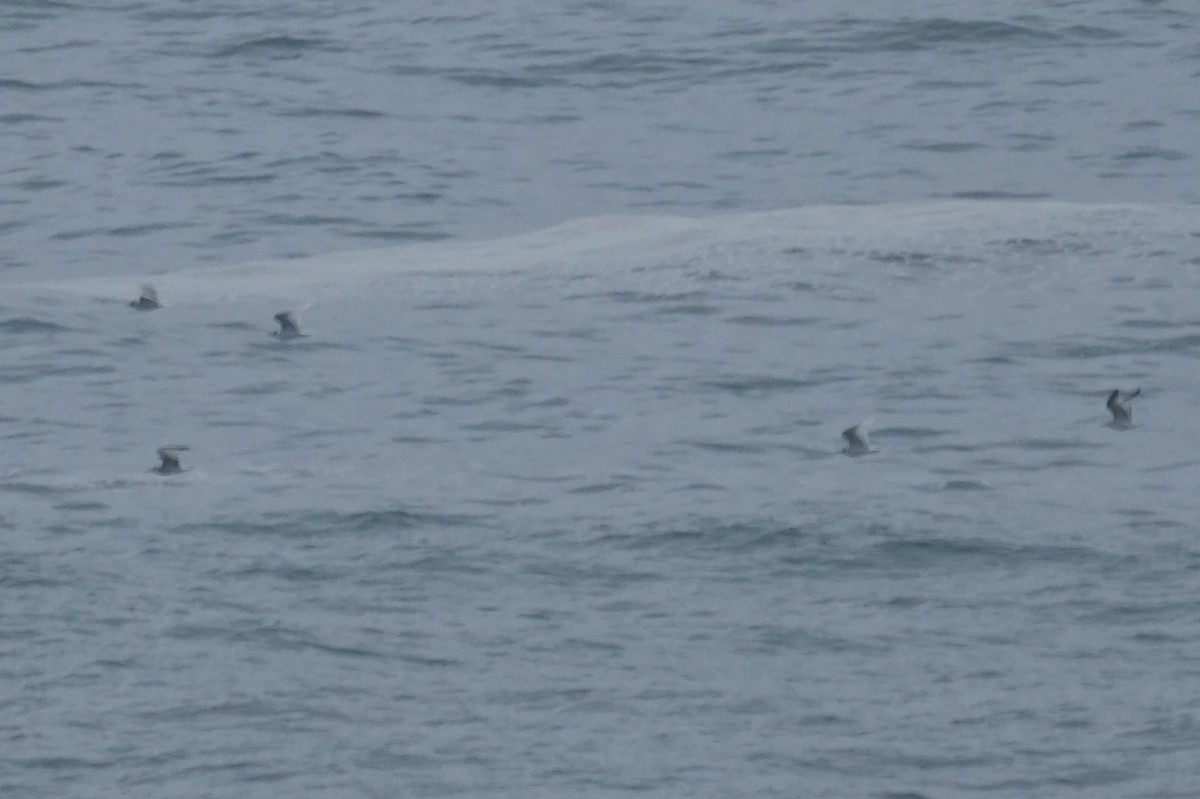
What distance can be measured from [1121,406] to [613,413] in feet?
11.0

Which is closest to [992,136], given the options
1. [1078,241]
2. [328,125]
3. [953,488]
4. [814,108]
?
[814,108]

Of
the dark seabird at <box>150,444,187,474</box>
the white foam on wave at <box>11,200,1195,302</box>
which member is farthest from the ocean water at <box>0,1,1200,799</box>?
the dark seabird at <box>150,444,187,474</box>

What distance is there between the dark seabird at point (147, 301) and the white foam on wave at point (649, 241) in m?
0.60

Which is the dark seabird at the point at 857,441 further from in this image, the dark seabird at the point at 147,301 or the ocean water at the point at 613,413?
the dark seabird at the point at 147,301

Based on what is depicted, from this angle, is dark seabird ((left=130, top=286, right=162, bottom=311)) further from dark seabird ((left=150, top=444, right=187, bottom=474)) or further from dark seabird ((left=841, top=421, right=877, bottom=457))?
dark seabird ((left=841, top=421, right=877, bottom=457))

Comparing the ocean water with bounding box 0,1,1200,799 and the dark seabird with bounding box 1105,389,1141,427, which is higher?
the dark seabird with bounding box 1105,389,1141,427

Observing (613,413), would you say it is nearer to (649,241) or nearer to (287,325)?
(287,325)

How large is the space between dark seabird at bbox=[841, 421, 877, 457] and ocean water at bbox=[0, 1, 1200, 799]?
147 mm

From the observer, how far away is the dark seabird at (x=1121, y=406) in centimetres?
1738

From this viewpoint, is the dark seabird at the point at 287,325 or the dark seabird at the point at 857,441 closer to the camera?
the dark seabird at the point at 857,441

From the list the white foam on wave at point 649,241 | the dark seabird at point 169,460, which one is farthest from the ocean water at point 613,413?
the dark seabird at point 169,460

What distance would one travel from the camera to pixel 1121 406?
17391mm

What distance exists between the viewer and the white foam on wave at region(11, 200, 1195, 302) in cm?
2166

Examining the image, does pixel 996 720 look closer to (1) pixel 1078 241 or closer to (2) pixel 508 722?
(2) pixel 508 722
